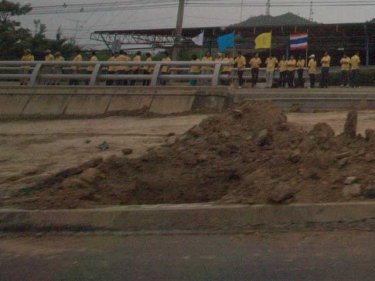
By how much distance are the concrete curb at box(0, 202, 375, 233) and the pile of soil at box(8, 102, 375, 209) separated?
0.25 m

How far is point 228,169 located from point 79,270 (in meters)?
3.29

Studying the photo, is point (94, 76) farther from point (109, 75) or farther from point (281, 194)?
point (281, 194)

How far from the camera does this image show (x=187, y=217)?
6309mm

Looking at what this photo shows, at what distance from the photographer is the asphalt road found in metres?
4.88

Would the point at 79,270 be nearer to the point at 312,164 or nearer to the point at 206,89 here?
the point at 312,164

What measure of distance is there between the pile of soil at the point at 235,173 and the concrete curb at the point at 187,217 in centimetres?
25

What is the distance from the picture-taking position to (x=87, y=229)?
6.37 meters

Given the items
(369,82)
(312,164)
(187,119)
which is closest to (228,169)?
(312,164)

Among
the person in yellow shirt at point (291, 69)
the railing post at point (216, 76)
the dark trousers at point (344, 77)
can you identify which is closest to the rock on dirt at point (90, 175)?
the railing post at point (216, 76)

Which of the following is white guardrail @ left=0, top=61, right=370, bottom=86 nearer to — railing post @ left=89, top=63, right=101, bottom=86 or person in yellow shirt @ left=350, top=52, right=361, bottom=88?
railing post @ left=89, top=63, right=101, bottom=86

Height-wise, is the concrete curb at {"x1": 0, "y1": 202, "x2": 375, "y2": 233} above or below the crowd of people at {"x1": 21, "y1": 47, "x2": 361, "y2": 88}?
below

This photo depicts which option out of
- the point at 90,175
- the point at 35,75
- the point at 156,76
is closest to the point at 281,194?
the point at 90,175

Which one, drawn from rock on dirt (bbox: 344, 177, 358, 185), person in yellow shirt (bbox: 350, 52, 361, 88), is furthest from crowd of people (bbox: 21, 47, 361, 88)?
rock on dirt (bbox: 344, 177, 358, 185)

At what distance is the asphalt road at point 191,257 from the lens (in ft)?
16.0
